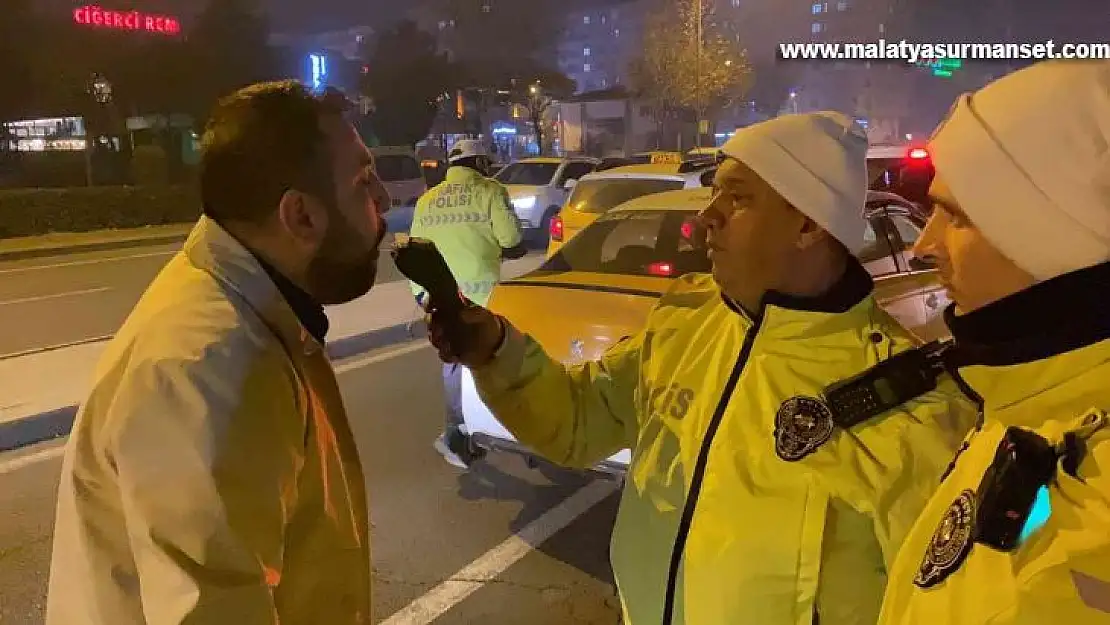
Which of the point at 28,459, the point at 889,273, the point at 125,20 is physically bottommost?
the point at 28,459

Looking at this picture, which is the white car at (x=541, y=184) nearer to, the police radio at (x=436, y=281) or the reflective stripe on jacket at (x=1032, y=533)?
the police radio at (x=436, y=281)

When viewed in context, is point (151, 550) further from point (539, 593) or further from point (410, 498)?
point (410, 498)

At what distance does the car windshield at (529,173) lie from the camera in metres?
18.2

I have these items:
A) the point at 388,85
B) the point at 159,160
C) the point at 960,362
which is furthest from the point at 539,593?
the point at 388,85

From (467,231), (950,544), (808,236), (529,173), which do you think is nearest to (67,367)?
(467,231)

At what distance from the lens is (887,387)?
160cm

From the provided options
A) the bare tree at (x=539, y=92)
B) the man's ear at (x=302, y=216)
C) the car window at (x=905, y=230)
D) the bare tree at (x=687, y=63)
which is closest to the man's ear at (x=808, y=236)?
the man's ear at (x=302, y=216)

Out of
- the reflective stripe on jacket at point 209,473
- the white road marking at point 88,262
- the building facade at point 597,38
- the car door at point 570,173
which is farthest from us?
the building facade at point 597,38

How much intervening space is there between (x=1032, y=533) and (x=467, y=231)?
4.71 meters

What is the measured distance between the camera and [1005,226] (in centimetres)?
114

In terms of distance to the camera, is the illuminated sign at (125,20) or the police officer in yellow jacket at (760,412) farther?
the illuminated sign at (125,20)

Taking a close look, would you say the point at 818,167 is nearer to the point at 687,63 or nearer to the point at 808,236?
the point at 808,236

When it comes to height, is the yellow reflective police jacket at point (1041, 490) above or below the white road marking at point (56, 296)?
above

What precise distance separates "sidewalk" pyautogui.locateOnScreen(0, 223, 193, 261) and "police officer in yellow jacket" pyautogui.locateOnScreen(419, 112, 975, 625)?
17.3 metres
